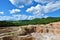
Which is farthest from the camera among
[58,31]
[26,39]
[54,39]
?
[58,31]

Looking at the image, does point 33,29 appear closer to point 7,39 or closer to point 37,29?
point 37,29

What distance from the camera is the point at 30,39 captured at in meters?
13.9

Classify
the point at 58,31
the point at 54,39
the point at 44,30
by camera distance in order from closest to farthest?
1. the point at 54,39
2. the point at 58,31
3. the point at 44,30

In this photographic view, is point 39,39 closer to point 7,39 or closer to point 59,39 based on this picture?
point 59,39

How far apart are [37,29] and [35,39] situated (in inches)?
428

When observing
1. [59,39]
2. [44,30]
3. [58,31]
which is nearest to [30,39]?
[59,39]

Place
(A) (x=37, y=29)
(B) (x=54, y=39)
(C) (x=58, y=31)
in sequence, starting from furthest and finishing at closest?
1. (A) (x=37, y=29)
2. (C) (x=58, y=31)
3. (B) (x=54, y=39)

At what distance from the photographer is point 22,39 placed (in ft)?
44.3

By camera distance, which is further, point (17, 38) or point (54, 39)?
point (17, 38)

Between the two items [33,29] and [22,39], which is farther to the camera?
[33,29]

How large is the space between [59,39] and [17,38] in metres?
4.15

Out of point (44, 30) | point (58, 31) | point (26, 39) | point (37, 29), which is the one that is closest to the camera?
point (26, 39)

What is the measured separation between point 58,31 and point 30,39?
23.6 ft

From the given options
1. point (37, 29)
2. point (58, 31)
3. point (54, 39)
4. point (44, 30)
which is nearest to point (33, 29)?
point (37, 29)
